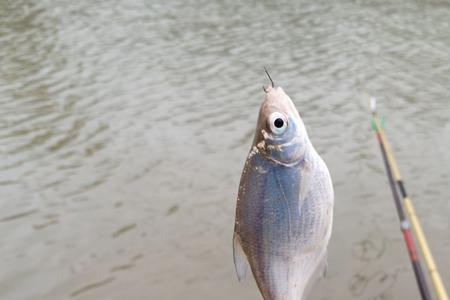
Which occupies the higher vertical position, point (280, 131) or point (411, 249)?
point (280, 131)

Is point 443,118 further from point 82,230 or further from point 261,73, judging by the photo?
point 82,230

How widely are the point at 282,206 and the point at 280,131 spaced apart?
31 centimetres

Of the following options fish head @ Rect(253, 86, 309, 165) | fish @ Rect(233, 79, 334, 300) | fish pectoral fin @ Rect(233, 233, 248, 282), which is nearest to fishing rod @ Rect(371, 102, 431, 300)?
fish @ Rect(233, 79, 334, 300)

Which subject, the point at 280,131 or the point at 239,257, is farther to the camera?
the point at 239,257

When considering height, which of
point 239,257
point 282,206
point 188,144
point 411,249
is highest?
point 282,206

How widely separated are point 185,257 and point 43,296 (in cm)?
161

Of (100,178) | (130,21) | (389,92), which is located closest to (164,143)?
(100,178)

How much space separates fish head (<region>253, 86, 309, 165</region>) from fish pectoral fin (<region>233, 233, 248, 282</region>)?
357mm

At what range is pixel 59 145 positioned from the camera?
8.86 metres

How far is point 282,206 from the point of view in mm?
2076

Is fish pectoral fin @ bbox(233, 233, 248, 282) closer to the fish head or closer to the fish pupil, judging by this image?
the fish head

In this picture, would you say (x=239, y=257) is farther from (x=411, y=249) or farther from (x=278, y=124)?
(x=411, y=249)

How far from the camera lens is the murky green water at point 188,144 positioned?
6.04m

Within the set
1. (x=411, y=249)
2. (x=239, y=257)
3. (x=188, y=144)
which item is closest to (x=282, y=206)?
(x=239, y=257)
